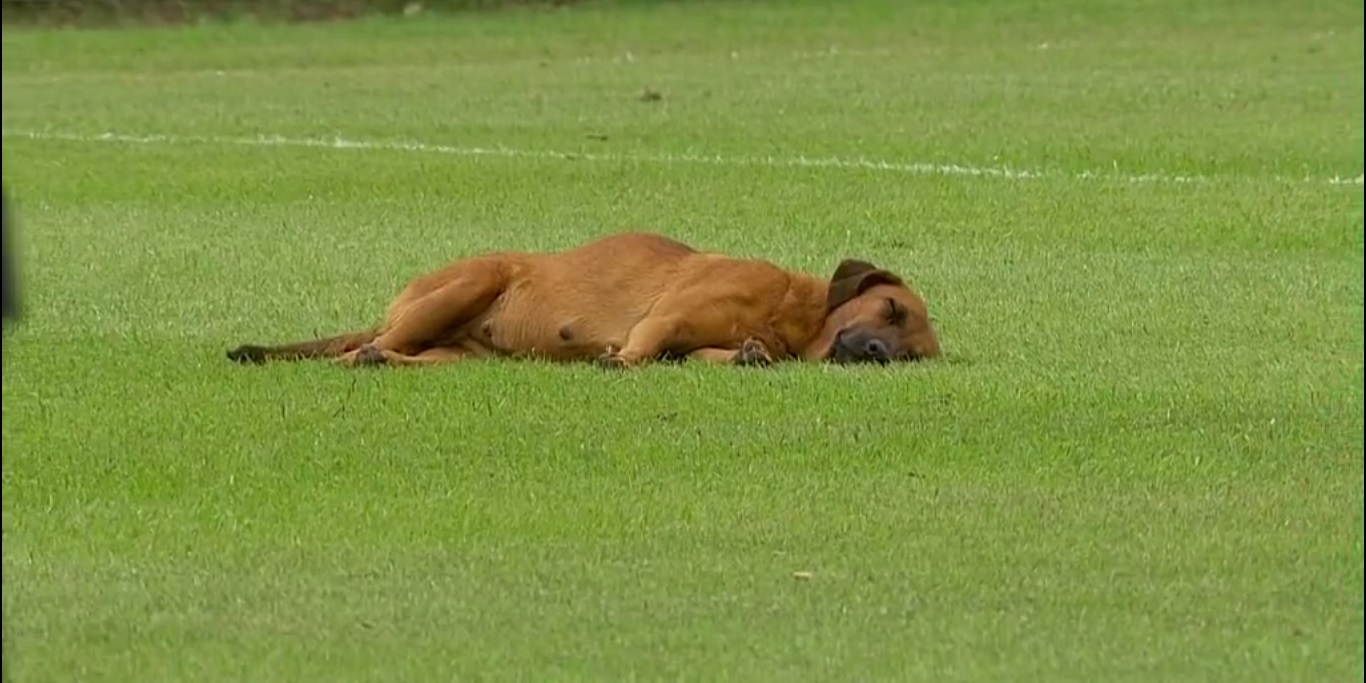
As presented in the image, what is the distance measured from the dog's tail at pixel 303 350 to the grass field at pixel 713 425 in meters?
0.15

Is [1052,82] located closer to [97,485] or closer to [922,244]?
[922,244]

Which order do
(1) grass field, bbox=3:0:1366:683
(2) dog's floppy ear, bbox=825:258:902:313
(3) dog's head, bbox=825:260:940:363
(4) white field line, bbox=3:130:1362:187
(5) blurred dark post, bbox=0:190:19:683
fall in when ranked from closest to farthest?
(5) blurred dark post, bbox=0:190:19:683
(1) grass field, bbox=3:0:1366:683
(3) dog's head, bbox=825:260:940:363
(2) dog's floppy ear, bbox=825:258:902:313
(4) white field line, bbox=3:130:1362:187

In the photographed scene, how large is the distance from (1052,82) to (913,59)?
3.46m

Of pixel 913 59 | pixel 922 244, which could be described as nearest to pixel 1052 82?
pixel 913 59

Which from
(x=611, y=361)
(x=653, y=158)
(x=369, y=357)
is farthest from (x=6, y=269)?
(x=653, y=158)

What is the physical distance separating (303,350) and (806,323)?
1891mm

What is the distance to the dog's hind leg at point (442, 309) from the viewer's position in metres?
12.1

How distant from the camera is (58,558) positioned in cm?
825

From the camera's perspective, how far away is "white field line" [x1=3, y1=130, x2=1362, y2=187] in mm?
19656

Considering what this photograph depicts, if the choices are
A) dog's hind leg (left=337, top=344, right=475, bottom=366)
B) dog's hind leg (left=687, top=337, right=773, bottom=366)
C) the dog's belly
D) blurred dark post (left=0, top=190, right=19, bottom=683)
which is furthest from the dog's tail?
Answer: blurred dark post (left=0, top=190, right=19, bottom=683)

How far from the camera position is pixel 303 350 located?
12.0 metres

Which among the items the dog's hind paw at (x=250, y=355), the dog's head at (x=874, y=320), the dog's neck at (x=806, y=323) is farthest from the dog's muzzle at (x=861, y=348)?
the dog's hind paw at (x=250, y=355)

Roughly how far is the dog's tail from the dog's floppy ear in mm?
1758

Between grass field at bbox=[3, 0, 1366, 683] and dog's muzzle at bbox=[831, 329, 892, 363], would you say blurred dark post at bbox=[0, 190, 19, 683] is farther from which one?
dog's muzzle at bbox=[831, 329, 892, 363]
